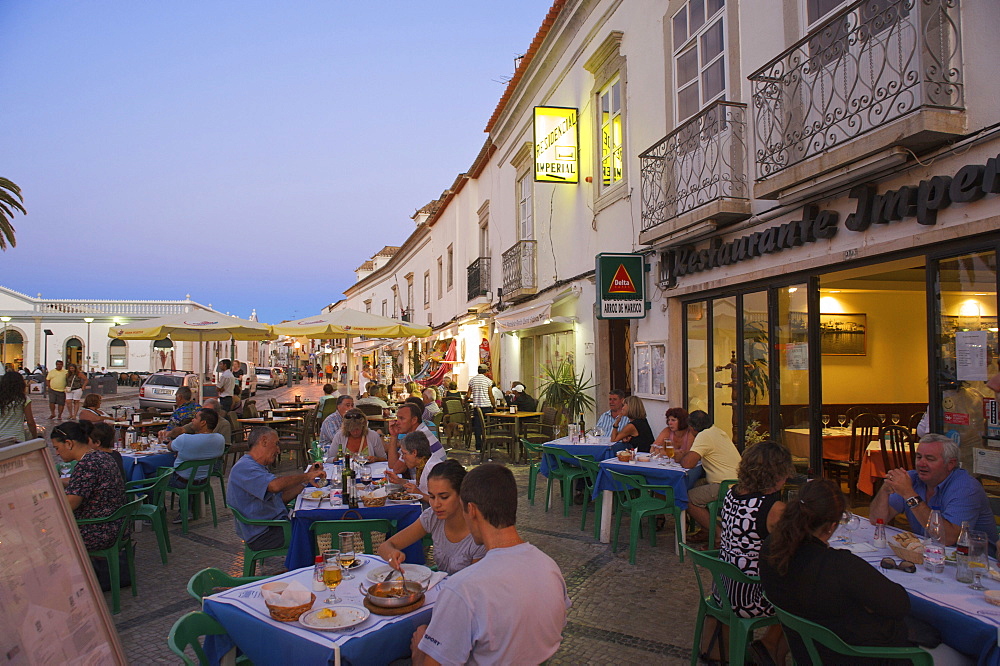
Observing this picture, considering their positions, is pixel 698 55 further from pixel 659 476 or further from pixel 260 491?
pixel 260 491

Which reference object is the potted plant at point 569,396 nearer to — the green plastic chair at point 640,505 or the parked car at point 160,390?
the green plastic chair at point 640,505

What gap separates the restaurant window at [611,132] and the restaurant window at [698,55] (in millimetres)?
1807

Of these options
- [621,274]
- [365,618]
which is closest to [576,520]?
[621,274]

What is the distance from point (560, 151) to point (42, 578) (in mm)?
12232

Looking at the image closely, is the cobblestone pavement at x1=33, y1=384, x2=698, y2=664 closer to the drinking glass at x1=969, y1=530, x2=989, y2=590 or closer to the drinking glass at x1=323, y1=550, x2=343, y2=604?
the drinking glass at x1=323, y1=550, x2=343, y2=604

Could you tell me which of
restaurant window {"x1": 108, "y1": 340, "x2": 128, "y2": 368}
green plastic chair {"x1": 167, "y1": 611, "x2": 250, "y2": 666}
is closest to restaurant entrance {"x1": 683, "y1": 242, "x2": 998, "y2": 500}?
green plastic chair {"x1": 167, "y1": 611, "x2": 250, "y2": 666}

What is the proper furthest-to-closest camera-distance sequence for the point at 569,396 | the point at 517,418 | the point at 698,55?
the point at 517,418, the point at 569,396, the point at 698,55

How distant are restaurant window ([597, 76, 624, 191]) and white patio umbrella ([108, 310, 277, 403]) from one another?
7695 mm

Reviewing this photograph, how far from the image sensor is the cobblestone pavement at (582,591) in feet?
14.2

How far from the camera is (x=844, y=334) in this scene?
420 inches

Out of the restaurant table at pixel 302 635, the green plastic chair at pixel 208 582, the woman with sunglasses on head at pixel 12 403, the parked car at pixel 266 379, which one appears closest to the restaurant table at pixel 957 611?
the restaurant table at pixel 302 635

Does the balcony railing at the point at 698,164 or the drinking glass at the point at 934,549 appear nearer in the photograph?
the drinking glass at the point at 934,549

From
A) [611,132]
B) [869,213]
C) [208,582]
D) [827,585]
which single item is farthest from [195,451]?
[611,132]

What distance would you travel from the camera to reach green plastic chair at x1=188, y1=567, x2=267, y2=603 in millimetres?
3082
